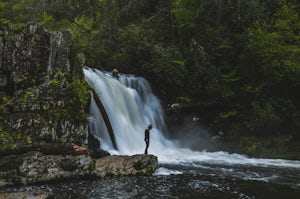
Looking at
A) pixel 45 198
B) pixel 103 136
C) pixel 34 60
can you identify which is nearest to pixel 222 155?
pixel 103 136

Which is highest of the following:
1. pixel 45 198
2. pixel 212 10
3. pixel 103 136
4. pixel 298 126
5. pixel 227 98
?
pixel 212 10

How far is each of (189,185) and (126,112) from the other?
408 inches

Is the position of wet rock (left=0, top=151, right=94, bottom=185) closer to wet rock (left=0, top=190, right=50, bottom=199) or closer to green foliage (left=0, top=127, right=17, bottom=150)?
green foliage (left=0, top=127, right=17, bottom=150)

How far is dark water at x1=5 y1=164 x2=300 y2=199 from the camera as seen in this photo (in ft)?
38.5

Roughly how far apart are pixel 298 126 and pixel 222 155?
587 cm

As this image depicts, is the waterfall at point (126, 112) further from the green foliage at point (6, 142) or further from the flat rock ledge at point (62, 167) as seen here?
the green foliage at point (6, 142)

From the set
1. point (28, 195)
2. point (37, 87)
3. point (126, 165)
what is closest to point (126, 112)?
point (37, 87)

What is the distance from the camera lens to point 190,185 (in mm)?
13227

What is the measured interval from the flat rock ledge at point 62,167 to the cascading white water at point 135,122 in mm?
4113

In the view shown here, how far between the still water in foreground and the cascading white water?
3.34 m

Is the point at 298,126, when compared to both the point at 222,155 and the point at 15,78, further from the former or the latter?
the point at 15,78

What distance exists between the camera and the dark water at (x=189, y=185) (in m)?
11.7

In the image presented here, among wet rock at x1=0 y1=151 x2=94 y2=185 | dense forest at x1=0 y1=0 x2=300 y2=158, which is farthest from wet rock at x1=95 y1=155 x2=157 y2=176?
dense forest at x1=0 y1=0 x2=300 y2=158

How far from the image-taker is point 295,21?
82.5ft
